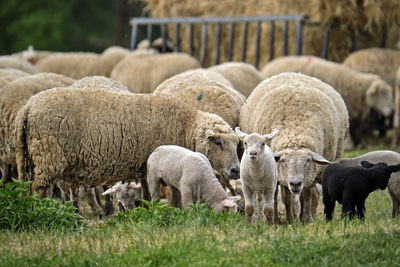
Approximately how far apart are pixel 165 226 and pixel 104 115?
198cm

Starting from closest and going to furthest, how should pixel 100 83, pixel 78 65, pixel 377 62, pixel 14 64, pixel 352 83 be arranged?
pixel 100 83
pixel 14 64
pixel 352 83
pixel 377 62
pixel 78 65

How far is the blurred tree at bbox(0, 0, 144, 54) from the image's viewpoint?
31.4 meters

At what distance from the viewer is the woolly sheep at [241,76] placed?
1239cm

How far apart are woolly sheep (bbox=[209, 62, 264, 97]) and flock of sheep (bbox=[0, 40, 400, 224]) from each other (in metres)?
2.71

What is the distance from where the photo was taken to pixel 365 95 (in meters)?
15.5

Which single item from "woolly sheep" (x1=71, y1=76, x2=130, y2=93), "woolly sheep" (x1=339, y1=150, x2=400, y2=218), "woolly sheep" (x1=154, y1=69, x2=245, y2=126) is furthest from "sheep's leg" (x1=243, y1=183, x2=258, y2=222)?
"woolly sheep" (x1=71, y1=76, x2=130, y2=93)

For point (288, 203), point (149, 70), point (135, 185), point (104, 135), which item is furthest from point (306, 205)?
point (149, 70)

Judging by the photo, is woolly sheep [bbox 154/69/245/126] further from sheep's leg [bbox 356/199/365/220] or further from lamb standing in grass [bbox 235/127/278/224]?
sheep's leg [bbox 356/199/365/220]

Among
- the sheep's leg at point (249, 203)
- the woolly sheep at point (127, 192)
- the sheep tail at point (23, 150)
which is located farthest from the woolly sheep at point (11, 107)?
the sheep's leg at point (249, 203)

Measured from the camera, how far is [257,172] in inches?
269

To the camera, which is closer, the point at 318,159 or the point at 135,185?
the point at 318,159

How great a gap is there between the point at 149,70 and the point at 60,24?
57.8 feet

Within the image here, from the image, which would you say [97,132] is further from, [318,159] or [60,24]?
[60,24]

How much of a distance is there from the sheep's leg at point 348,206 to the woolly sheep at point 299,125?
1.41ft
